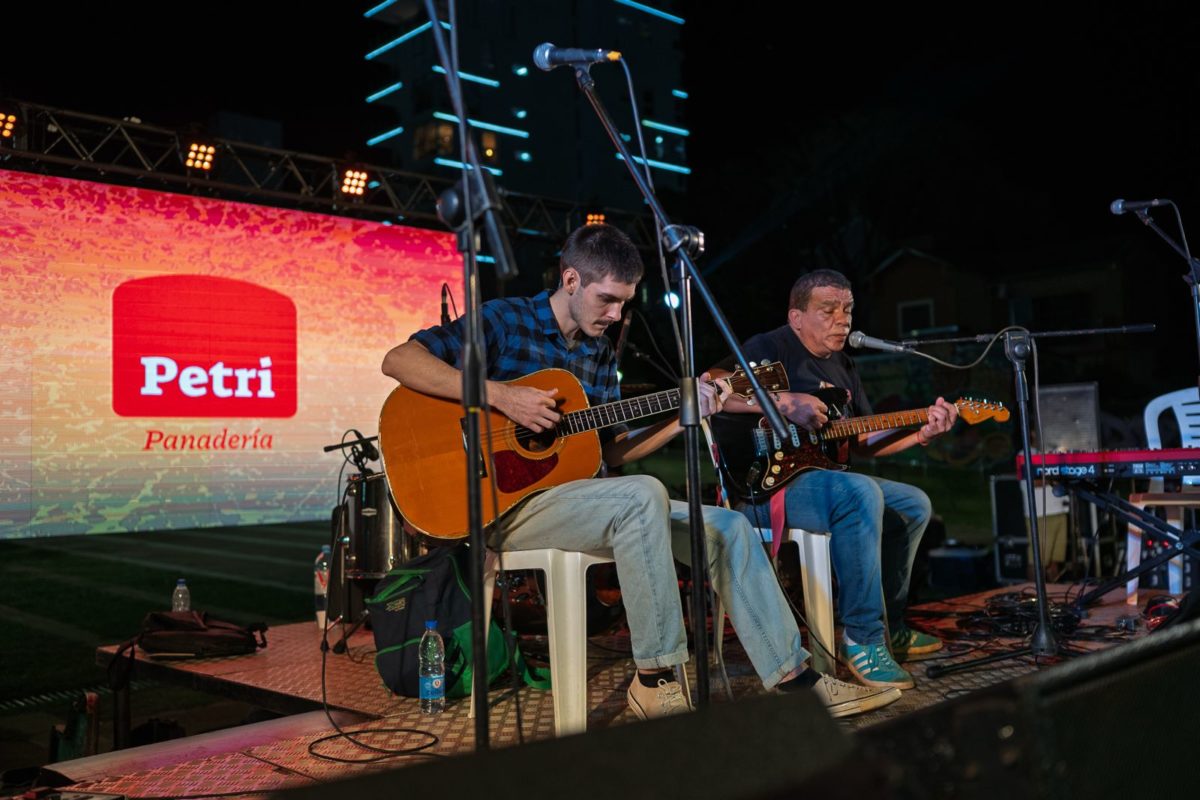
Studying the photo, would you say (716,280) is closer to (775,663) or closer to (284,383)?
(284,383)

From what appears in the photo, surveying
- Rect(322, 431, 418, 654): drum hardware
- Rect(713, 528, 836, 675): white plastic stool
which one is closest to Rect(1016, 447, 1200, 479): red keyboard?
Rect(713, 528, 836, 675): white plastic stool

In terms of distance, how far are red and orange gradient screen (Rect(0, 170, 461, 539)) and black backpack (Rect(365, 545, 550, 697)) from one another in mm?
5794

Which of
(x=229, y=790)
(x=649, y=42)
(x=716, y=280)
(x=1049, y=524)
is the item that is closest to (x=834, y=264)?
(x=716, y=280)

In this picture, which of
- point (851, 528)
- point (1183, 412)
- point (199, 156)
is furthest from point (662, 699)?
point (199, 156)

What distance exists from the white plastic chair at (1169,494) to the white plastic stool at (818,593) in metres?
2.73

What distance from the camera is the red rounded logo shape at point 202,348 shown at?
8109mm

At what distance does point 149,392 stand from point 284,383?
4.04 feet

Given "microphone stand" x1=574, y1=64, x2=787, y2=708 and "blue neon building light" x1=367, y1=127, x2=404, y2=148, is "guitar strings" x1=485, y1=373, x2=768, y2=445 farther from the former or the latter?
"blue neon building light" x1=367, y1=127, x2=404, y2=148

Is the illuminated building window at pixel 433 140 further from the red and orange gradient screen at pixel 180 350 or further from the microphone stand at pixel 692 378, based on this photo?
the microphone stand at pixel 692 378

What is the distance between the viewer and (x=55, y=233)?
770cm

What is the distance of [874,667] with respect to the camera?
313cm

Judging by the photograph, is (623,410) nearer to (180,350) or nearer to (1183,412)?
(1183,412)

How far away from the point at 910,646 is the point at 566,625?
173 centimetres

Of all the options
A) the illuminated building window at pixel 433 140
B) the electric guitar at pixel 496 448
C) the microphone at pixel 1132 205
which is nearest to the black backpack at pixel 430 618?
the electric guitar at pixel 496 448
